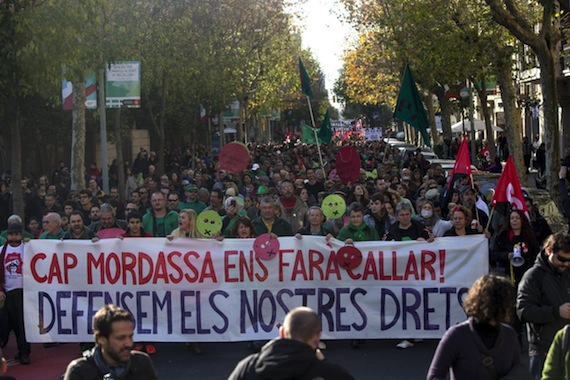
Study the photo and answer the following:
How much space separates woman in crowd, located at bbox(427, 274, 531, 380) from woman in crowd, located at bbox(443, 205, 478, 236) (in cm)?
513

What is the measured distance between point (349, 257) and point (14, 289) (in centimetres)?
338

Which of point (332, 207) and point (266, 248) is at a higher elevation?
point (332, 207)

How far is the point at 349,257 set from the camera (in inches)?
394

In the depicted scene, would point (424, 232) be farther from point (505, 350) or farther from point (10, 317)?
point (505, 350)

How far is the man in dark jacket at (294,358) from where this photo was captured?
172 inches

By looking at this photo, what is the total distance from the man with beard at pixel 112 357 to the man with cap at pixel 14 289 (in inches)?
208

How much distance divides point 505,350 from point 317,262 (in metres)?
4.88

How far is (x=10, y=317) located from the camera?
1028cm

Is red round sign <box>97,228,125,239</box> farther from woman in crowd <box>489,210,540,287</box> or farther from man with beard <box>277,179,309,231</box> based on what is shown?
woman in crowd <box>489,210,540,287</box>

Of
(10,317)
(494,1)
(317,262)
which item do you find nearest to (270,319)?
(317,262)

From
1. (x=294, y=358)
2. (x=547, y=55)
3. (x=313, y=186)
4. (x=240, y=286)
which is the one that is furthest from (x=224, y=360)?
(x=547, y=55)

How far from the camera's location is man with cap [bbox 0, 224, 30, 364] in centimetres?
1019

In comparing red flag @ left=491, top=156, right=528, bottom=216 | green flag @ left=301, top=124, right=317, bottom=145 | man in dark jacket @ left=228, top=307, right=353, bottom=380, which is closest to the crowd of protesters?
red flag @ left=491, top=156, right=528, bottom=216

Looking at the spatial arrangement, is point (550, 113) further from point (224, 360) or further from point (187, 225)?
point (224, 360)
